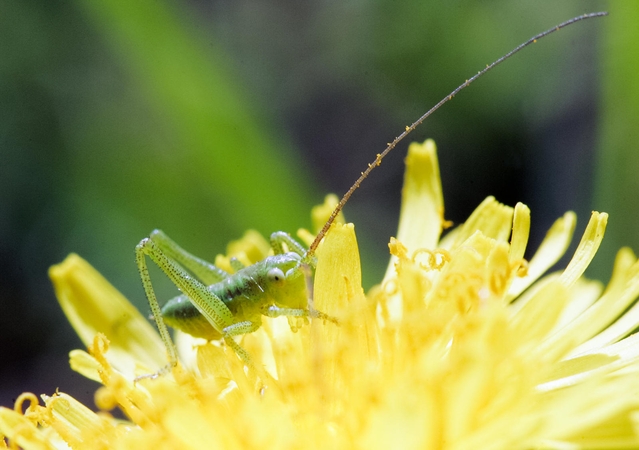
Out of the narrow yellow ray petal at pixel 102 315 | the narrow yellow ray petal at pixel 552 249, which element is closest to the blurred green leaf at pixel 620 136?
the narrow yellow ray petal at pixel 552 249

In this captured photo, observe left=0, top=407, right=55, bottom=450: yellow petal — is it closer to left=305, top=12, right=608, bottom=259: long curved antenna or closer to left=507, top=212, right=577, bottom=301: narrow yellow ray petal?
left=305, top=12, right=608, bottom=259: long curved antenna

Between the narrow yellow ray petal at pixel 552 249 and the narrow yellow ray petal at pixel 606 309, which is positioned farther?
the narrow yellow ray petal at pixel 552 249

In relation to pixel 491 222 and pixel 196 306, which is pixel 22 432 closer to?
pixel 196 306

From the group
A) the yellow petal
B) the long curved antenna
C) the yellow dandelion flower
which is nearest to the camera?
the yellow dandelion flower

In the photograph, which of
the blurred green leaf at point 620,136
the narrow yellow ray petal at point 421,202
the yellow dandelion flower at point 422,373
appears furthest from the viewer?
the narrow yellow ray petal at point 421,202

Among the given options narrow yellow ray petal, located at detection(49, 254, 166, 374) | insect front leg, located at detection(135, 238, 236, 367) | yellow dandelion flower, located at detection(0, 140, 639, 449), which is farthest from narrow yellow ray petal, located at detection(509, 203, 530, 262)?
narrow yellow ray petal, located at detection(49, 254, 166, 374)

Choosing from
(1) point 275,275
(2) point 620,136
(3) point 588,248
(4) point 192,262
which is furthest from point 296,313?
(2) point 620,136

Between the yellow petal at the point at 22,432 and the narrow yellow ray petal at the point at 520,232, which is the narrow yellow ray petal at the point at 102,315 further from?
the narrow yellow ray petal at the point at 520,232
